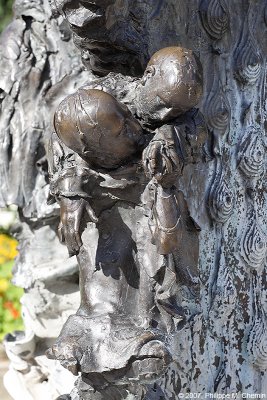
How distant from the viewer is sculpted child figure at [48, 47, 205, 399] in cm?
111

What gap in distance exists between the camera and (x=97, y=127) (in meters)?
1.10

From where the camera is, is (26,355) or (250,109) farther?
(26,355)

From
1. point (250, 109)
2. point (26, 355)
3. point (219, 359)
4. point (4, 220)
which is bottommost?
point (4, 220)

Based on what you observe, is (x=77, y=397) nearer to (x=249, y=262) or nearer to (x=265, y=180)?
(x=249, y=262)

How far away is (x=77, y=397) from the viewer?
1308mm

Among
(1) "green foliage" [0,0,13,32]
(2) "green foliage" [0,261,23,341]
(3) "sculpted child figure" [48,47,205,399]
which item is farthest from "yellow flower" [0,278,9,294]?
(3) "sculpted child figure" [48,47,205,399]

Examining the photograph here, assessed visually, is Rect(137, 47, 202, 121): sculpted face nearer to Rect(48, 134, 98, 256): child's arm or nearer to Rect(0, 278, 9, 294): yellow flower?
Rect(48, 134, 98, 256): child's arm

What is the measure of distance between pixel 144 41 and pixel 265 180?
37 centimetres

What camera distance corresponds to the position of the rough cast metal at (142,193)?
1.13 meters

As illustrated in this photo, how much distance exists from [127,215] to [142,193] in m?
0.05

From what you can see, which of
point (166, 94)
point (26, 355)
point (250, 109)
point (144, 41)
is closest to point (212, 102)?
point (250, 109)

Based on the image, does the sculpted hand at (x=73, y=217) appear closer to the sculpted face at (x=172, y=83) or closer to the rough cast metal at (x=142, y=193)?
the rough cast metal at (x=142, y=193)
